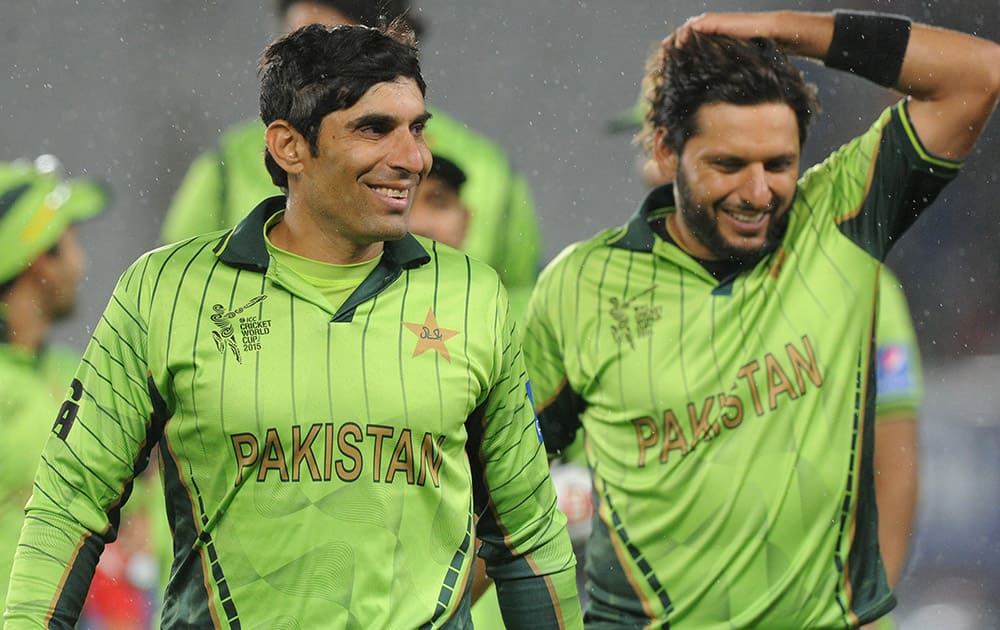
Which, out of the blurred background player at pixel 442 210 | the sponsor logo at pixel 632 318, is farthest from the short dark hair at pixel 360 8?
the sponsor logo at pixel 632 318

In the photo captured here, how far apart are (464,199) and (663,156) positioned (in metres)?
1.59

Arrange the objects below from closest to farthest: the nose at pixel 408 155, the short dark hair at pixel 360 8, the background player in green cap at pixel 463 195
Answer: the nose at pixel 408 155 → the short dark hair at pixel 360 8 → the background player in green cap at pixel 463 195

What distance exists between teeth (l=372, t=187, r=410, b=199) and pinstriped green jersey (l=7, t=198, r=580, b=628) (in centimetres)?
17

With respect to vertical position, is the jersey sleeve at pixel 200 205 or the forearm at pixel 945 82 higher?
the jersey sleeve at pixel 200 205

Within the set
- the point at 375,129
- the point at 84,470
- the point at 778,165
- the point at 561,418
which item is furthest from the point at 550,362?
the point at 84,470

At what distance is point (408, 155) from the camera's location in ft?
9.61

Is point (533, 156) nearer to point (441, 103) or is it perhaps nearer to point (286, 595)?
point (441, 103)

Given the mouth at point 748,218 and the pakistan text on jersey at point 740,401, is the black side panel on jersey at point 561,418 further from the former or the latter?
the mouth at point 748,218

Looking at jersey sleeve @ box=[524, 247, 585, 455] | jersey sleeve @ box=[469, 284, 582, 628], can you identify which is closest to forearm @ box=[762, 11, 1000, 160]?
jersey sleeve @ box=[524, 247, 585, 455]

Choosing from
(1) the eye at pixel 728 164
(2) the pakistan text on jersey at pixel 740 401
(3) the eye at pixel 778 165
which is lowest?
(2) the pakistan text on jersey at pixel 740 401

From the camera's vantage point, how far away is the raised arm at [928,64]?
3633 mm

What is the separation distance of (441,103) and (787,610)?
3.57 metres

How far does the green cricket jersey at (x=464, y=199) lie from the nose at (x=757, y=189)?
1629 mm

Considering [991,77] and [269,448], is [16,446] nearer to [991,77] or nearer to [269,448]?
[269,448]
